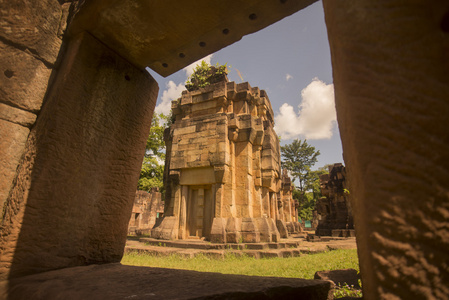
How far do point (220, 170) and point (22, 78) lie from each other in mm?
6287

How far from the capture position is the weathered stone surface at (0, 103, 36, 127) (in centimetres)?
160

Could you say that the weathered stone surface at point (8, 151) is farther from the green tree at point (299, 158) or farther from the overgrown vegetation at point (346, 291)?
the green tree at point (299, 158)

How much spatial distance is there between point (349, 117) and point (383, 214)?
1.13 ft

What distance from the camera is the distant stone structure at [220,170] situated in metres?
7.57

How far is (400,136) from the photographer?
0.72 metres

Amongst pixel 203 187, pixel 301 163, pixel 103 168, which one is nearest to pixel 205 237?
pixel 203 187

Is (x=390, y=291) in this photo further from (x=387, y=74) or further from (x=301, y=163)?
(x=301, y=163)

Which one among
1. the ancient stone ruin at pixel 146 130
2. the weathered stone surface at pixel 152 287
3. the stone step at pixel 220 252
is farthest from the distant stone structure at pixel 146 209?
the weathered stone surface at pixel 152 287

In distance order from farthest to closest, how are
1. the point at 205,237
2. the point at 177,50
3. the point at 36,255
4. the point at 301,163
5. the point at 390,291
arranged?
the point at 301,163 → the point at 205,237 → the point at 177,50 → the point at 36,255 → the point at 390,291

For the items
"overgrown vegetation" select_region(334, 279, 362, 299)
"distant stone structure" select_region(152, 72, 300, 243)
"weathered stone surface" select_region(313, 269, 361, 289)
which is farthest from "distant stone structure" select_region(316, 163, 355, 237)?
"overgrown vegetation" select_region(334, 279, 362, 299)

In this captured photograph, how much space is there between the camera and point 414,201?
0.68 m

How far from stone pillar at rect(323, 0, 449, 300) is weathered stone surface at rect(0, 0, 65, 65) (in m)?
2.18

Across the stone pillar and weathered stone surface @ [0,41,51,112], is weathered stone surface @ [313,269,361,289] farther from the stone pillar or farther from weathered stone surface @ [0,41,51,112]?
weathered stone surface @ [0,41,51,112]

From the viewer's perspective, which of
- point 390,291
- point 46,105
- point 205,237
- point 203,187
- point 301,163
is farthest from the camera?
point 301,163
